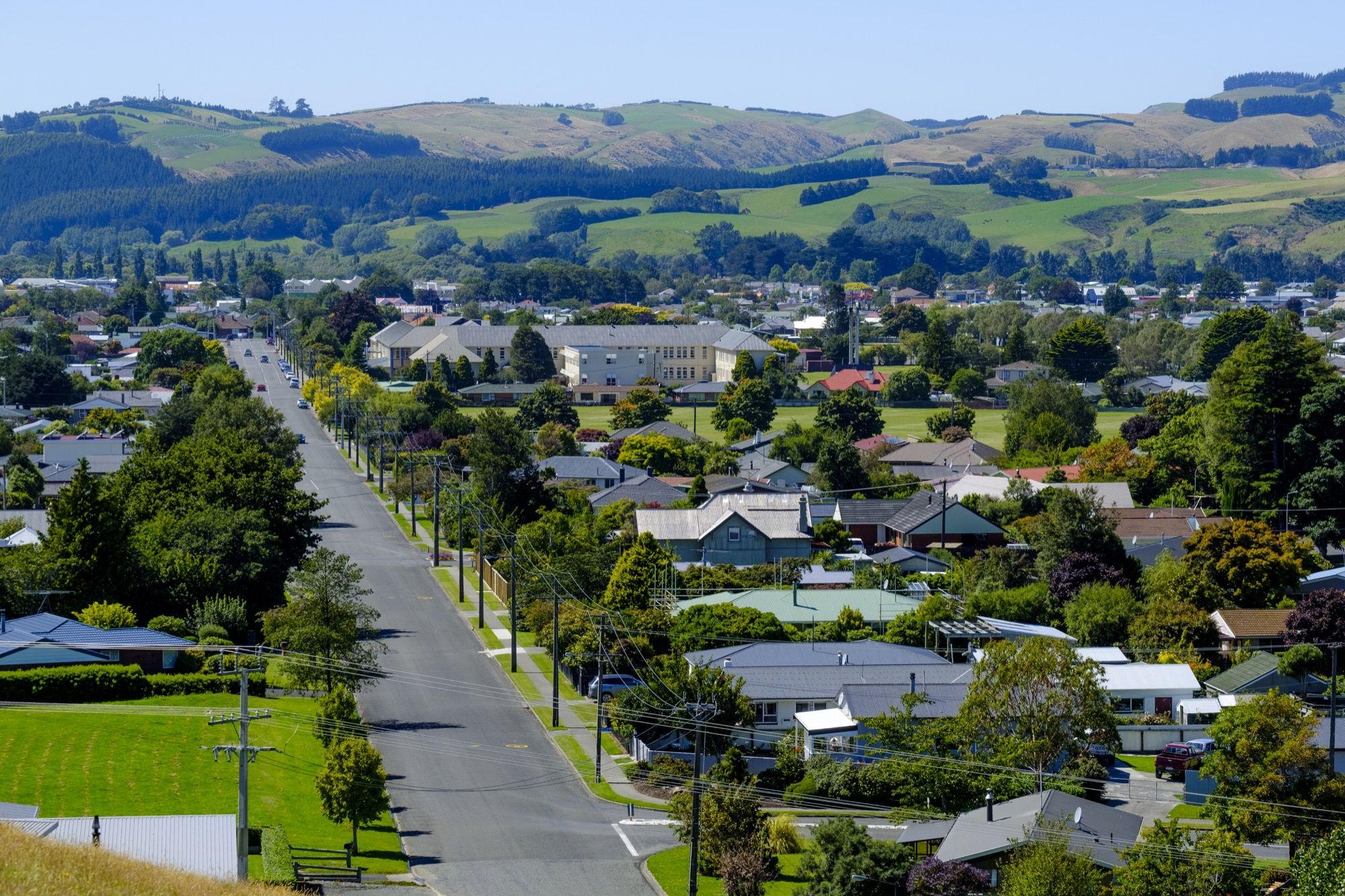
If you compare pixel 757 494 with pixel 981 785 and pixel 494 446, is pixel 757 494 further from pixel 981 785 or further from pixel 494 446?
pixel 981 785

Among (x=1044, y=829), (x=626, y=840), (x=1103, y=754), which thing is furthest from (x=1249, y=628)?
(x=626, y=840)

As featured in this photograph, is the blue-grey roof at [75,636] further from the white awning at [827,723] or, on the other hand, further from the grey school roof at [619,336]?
the grey school roof at [619,336]

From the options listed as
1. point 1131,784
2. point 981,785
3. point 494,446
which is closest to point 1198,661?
point 1131,784

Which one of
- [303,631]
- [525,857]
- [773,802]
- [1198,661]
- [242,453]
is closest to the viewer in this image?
[525,857]

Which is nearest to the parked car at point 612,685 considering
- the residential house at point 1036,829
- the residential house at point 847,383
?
the residential house at point 1036,829

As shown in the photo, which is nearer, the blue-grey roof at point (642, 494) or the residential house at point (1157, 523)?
the residential house at point (1157, 523)

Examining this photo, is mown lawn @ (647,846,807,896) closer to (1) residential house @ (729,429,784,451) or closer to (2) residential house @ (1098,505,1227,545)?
(2) residential house @ (1098,505,1227,545)

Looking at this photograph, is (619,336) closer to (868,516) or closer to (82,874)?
(868,516)

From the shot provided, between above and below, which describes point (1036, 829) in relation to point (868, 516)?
above
